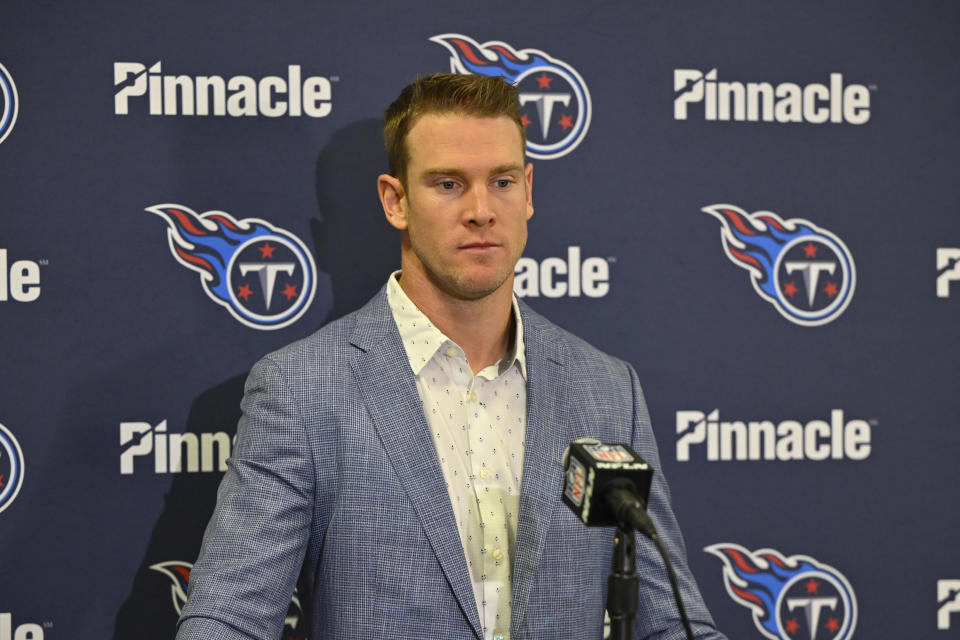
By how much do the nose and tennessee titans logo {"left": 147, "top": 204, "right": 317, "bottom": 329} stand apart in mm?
576

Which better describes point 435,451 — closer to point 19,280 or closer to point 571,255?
point 571,255

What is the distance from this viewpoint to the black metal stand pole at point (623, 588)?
4.17ft

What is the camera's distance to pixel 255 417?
1.91 meters

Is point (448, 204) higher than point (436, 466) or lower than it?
higher

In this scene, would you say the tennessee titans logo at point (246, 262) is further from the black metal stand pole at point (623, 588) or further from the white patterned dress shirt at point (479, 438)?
the black metal stand pole at point (623, 588)

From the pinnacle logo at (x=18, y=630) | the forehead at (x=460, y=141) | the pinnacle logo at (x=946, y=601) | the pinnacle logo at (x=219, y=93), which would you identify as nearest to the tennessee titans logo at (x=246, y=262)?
the pinnacle logo at (x=219, y=93)

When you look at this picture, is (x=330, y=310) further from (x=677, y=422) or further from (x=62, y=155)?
(x=677, y=422)

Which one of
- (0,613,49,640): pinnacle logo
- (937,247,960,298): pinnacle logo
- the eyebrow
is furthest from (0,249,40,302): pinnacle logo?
(937,247,960,298): pinnacle logo

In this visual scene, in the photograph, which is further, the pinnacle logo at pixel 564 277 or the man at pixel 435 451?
the pinnacle logo at pixel 564 277

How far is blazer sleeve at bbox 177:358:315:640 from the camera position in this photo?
5.76ft

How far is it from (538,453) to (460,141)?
0.67m

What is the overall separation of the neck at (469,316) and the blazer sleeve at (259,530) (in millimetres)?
349

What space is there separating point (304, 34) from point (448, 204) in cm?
70

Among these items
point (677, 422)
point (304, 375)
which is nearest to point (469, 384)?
point (304, 375)
